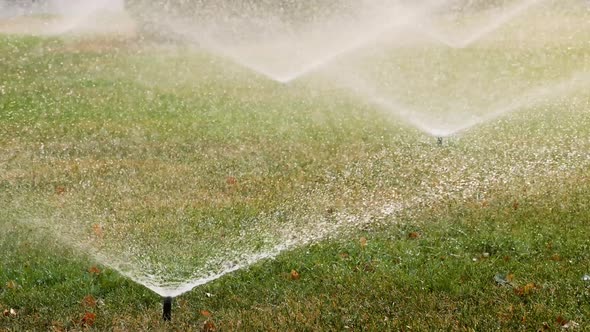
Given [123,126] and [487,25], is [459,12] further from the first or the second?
[123,126]

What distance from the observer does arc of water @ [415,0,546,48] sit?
771 inches

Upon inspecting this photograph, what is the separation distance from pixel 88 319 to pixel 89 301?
0.96 feet

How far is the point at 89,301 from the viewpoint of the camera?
543 cm

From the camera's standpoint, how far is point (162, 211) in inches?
293

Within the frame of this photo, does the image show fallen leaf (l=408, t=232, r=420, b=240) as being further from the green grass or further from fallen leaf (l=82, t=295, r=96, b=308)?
fallen leaf (l=82, t=295, r=96, b=308)

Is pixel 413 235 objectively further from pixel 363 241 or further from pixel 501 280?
pixel 501 280

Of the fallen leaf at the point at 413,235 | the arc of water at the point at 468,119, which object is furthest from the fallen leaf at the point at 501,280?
the arc of water at the point at 468,119

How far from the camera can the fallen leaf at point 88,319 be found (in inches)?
201

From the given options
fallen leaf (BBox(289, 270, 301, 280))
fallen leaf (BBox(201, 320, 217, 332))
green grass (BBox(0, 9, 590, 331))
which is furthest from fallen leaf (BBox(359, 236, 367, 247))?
fallen leaf (BBox(201, 320, 217, 332))

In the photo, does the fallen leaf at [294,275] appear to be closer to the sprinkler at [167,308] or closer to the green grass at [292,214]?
the green grass at [292,214]

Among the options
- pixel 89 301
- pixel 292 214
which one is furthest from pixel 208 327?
pixel 292 214

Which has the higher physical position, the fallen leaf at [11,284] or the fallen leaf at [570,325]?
the fallen leaf at [570,325]

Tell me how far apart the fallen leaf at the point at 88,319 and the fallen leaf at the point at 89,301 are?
153mm

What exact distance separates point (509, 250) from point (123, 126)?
284 inches
